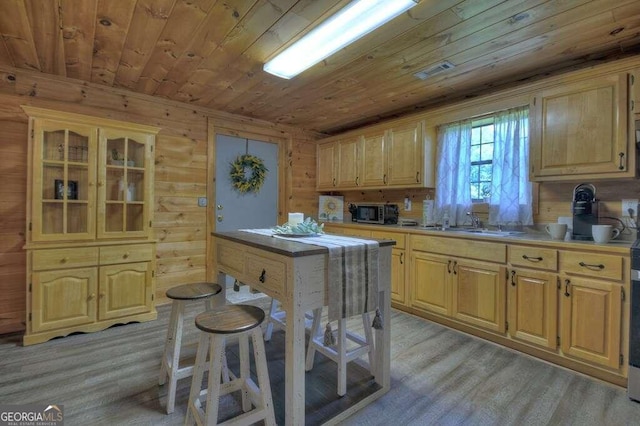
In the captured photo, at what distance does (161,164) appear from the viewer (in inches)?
137

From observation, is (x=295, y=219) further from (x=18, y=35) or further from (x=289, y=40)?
(x=18, y=35)

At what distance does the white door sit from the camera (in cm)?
393

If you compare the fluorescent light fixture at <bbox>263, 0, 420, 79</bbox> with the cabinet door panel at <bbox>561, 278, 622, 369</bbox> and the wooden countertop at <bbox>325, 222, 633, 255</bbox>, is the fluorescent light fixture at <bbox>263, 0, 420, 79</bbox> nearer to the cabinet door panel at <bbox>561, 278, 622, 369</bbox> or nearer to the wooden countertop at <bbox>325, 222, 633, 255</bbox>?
the wooden countertop at <bbox>325, 222, 633, 255</bbox>

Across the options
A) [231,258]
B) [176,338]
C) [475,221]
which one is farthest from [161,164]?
[475,221]

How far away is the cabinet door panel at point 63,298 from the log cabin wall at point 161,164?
0.46 m

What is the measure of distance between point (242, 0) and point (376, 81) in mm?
1495

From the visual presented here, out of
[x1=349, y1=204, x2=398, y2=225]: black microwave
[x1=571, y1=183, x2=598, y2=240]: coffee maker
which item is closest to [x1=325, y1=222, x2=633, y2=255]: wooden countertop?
[x1=571, y1=183, x2=598, y2=240]: coffee maker

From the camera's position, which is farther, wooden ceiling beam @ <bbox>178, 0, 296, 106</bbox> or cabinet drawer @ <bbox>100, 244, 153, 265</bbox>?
cabinet drawer @ <bbox>100, 244, 153, 265</bbox>

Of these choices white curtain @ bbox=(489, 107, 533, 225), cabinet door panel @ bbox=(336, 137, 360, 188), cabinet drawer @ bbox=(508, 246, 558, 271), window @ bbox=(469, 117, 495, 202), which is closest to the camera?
cabinet drawer @ bbox=(508, 246, 558, 271)

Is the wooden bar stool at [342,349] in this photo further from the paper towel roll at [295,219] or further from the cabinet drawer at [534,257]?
the cabinet drawer at [534,257]

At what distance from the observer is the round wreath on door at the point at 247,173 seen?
4016 millimetres

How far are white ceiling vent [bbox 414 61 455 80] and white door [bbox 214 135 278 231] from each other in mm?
2266

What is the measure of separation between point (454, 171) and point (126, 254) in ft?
11.1

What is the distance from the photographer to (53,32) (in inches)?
83.7
